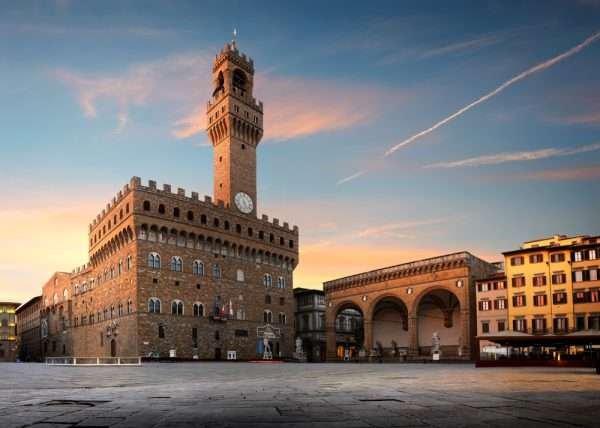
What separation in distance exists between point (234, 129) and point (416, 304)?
95.1ft

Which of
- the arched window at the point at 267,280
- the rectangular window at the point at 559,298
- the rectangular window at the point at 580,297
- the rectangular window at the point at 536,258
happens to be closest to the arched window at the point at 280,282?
the arched window at the point at 267,280

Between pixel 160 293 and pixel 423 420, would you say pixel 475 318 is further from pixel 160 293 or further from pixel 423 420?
pixel 423 420

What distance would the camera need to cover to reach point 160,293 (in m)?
56.3

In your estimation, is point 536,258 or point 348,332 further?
point 348,332

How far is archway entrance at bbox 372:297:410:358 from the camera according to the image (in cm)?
6844

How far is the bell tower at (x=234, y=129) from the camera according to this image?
220ft

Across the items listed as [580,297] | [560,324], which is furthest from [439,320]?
[580,297]

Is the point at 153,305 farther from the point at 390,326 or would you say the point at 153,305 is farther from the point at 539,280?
the point at 539,280

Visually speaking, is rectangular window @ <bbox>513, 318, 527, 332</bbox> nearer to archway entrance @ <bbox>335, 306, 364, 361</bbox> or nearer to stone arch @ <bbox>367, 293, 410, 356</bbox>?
stone arch @ <bbox>367, 293, 410, 356</bbox>

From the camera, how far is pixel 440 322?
64.6m

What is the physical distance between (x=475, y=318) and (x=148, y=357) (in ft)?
104

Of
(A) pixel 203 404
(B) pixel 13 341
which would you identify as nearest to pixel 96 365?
(A) pixel 203 404

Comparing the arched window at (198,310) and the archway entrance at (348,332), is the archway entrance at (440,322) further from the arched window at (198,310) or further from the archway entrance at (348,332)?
the arched window at (198,310)

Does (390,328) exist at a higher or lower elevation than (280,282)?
lower
